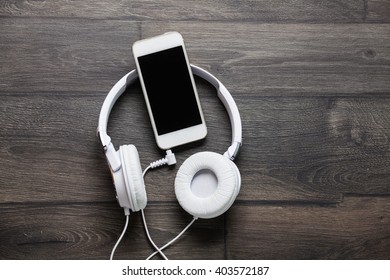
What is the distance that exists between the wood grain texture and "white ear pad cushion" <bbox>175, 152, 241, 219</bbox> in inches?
2.6

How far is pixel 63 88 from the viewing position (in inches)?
38.9

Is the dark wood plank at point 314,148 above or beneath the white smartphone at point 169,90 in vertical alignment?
beneath

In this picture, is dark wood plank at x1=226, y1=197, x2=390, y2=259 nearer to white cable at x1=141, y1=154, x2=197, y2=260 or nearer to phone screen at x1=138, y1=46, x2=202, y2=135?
white cable at x1=141, y1=154, x2=197, y2=260

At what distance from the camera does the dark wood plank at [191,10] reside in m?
1.01

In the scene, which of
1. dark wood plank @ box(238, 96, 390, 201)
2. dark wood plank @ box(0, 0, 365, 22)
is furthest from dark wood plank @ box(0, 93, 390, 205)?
dark wood plank @ box(0, 0, 365, 22)

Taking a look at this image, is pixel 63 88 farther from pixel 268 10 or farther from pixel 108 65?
pixel 268 10

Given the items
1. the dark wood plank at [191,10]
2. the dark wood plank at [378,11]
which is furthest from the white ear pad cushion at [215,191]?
the dark wood plank at [378,11]

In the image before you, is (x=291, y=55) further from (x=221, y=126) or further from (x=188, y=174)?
(x=188, y=174)

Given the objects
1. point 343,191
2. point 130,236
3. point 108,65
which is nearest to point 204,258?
point 130,236

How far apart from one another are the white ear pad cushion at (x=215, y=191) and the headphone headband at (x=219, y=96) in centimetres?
4

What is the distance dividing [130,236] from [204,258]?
0.13 m

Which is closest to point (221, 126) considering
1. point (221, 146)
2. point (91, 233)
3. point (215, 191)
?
point (221, 146)

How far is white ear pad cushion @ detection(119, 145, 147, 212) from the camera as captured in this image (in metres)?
0.86

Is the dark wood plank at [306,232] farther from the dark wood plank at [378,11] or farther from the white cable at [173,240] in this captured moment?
the dark wood plank at [378,11]
